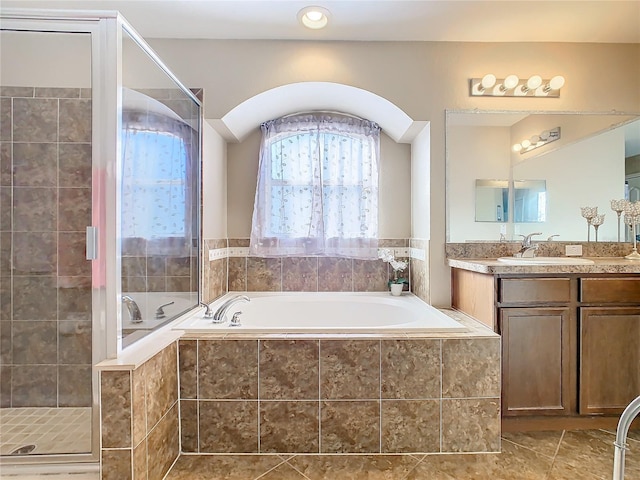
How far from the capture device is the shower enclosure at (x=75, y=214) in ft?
4.99

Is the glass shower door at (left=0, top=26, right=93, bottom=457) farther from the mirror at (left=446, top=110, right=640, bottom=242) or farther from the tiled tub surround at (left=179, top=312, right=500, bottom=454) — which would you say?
the mirror at (left=446, top=110, right=640, bottom=242)

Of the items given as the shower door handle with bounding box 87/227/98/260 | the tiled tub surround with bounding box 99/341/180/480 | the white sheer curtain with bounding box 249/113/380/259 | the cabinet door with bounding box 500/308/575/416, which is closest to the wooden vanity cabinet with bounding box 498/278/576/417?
the cabinet door with bounding box 500/308/575/416

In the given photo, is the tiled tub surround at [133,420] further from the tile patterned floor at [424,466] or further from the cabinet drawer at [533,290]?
the cabinet drawer at [533,290]

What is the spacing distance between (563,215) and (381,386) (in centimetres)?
190

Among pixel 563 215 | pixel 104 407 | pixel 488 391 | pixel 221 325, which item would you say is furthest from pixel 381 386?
pixel 563 215

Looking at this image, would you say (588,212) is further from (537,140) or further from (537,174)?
(537,140)

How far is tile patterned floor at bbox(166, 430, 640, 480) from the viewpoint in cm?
163

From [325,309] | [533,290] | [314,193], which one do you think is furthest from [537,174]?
[325,309]

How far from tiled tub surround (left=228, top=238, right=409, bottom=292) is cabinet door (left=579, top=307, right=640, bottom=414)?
4.50 feet

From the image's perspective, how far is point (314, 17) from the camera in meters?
2.18

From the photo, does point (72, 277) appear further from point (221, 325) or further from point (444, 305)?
point (444, 305)

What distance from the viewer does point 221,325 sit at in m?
1.98

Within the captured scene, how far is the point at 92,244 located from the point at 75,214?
1.33ft

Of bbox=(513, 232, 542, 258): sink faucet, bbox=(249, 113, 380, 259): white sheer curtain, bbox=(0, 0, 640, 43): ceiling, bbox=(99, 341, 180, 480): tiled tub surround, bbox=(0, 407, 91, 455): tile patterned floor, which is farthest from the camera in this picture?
bbox=(249, 113, 380, 259): white sheer curtain
